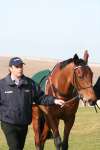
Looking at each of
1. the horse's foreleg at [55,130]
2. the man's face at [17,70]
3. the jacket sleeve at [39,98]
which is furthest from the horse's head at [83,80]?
the man's face at [17,70]

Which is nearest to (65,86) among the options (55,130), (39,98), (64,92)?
(64,92)

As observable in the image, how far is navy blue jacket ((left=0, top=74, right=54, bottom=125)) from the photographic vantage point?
9.39 metres

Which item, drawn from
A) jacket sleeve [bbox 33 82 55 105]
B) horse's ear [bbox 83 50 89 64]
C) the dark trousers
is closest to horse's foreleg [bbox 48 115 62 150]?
horse's ear [bbox 83 50 89 64]

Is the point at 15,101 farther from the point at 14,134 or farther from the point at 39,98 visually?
the point at 39,98

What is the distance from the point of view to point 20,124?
31.2ft

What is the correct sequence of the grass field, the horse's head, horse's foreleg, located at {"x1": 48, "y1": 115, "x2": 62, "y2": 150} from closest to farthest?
the horse's head → horse's foreleg, located at {"x1": 48, "y1": 115, "x2": 62, "y2": 150} → the grass field

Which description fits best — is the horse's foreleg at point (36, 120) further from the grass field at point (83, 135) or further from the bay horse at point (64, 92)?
the grass field at point (83, 135)

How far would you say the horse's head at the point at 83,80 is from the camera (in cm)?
1099

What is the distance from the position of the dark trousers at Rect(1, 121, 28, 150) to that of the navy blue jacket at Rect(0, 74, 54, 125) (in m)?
0.10

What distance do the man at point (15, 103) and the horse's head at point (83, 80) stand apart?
1677mm

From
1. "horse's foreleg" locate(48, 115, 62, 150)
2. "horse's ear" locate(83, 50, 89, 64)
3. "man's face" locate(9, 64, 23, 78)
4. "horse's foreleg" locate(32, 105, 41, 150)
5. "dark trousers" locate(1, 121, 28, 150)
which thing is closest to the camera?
"man's face" locate(9, 64, 23, 78)

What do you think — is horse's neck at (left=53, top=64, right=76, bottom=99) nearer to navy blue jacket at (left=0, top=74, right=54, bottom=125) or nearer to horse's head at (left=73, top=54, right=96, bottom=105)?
horse's head at (left=73, top=54, right=96, bottom=105)

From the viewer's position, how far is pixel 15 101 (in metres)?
9.40

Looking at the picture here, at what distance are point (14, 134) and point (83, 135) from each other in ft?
28.9
